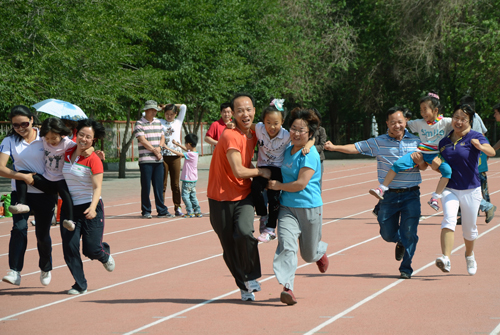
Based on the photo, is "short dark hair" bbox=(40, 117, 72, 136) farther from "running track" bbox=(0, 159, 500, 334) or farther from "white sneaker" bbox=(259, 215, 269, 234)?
"white sneaker" bbox=(259, 215, 269, 234)

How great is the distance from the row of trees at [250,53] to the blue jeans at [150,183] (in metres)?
4.27

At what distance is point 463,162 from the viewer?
23.6ft

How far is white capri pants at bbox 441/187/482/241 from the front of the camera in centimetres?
719

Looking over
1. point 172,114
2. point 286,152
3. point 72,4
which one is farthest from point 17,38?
point 286,152

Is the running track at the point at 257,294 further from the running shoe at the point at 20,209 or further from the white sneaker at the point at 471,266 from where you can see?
the running shoe at the point at 20,209

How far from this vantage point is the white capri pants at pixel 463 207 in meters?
7.19

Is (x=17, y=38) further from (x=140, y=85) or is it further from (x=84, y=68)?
(x=140, y=85)

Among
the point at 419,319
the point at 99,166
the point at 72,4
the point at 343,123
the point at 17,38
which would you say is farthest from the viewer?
the point at 343,123

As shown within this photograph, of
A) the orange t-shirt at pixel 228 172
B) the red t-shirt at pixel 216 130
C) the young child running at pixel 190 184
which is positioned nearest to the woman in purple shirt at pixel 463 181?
the orange t-shirt at pixel 228 172

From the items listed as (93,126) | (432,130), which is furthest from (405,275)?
(93,126)

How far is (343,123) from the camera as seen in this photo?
40688 mm

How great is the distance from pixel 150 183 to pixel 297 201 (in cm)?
741

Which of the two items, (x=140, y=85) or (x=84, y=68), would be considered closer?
(x=84, y=68)

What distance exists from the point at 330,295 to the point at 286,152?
140 cm
